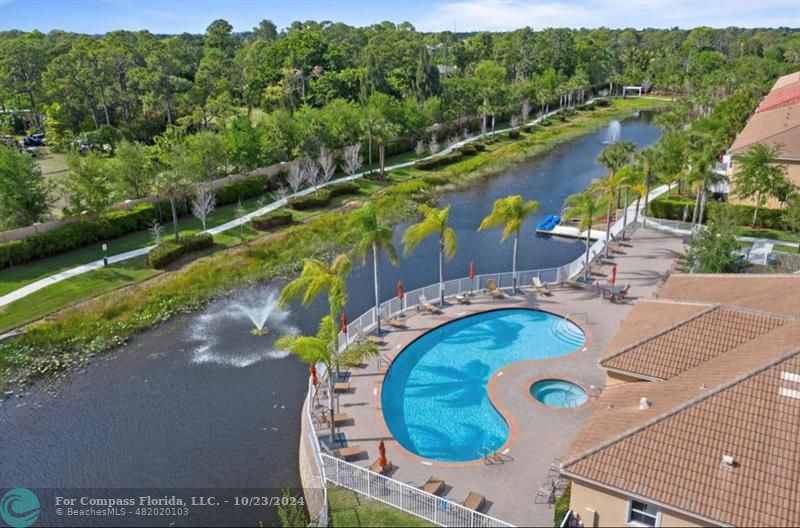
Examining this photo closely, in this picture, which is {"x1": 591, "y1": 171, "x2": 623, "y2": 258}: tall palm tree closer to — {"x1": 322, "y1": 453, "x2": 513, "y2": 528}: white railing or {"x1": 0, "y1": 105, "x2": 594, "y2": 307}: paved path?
{"x1": 322, "y1": 453, "x2": 513, "y2": 528}: white railing

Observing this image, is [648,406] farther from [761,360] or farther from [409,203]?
[409,203]

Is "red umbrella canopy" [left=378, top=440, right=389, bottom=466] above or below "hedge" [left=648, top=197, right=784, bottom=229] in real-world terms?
below

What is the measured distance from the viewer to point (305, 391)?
92.2ft

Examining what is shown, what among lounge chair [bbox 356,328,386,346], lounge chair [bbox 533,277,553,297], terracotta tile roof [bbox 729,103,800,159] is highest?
terracotta tile roof [bbox 729,103,800,159]

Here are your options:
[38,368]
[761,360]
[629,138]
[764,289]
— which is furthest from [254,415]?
[629,138]

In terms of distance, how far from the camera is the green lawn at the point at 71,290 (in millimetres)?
33750

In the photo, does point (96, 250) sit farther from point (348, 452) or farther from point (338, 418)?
point (348, 452)

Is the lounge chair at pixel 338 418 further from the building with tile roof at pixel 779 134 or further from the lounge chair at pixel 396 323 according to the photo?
the building with tile roof at pixel 779 134

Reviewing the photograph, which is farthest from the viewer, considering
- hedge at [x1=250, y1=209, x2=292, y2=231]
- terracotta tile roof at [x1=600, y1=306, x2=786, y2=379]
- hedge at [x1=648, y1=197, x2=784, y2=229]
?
hedge at [x1=250, y1=209, x2=292, y2=231]

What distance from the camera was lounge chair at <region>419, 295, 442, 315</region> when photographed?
1321 inches

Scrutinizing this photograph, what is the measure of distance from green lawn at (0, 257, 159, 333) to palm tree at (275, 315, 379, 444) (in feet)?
64.2

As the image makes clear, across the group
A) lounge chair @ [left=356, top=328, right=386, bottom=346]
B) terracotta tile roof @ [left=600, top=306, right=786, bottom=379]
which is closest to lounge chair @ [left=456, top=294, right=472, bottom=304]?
lounge chair @ [left=356, top=328, right=386, bottom=346]

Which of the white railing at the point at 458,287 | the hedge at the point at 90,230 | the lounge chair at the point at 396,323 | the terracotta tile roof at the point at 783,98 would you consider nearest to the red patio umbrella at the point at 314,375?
the white railing at the point at 458,287

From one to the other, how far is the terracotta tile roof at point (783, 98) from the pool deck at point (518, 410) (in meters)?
41.7
